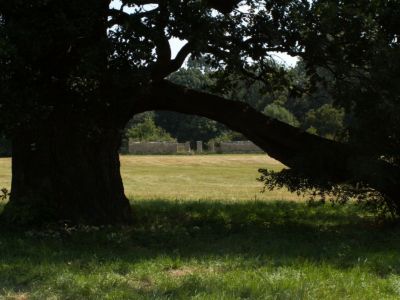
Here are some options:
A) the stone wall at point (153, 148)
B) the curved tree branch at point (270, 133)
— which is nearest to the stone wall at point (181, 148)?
the stone wall at point (153, 148)

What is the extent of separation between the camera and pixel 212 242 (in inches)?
402

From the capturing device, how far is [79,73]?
9.74m

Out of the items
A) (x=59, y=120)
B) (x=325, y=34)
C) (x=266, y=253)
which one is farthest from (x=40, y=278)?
(x=325, y=34)

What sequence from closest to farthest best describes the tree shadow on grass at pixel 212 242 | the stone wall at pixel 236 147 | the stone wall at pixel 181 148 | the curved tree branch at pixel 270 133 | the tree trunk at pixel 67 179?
the tree shadow on grass at pixel 212 242, the tree trunk at pixel 67 179, the curved tree branch at pixel 270 133, the stone wall at pixel 181 148, the stone wall at pixel 236 147

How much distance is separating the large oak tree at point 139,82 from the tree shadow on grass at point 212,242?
949 mm

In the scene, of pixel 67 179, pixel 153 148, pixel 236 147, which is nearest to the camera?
pixel 67 179

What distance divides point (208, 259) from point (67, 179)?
388 centimetres

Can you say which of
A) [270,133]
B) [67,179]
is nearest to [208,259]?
[67,179]

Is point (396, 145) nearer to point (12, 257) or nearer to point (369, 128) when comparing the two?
point (369, 128)

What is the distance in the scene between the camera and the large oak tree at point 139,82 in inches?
353

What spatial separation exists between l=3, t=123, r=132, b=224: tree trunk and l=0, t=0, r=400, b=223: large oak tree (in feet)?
0.07

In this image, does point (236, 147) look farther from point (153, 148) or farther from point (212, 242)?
point (212, 242)

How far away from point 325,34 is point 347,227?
14.5ft

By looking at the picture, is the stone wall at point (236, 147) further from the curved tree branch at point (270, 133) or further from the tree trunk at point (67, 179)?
the tree trunk at point (67, 179)
